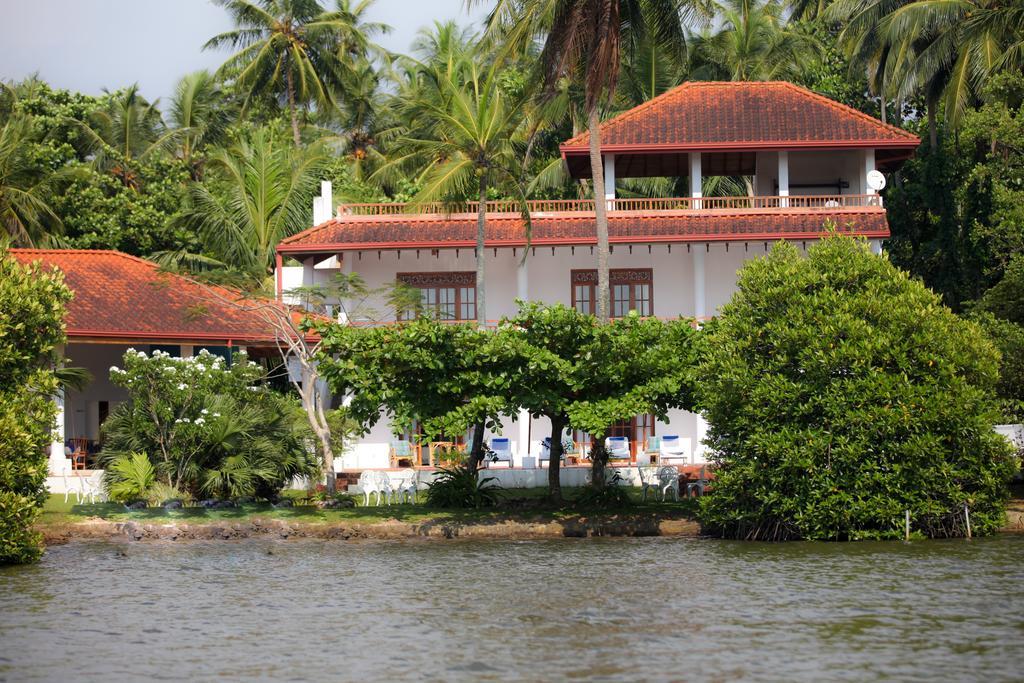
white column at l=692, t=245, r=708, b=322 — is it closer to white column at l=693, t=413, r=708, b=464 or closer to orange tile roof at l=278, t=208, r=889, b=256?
orange tile roof at l=278, t=208, r=889, b=256

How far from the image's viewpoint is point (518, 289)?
105 feet

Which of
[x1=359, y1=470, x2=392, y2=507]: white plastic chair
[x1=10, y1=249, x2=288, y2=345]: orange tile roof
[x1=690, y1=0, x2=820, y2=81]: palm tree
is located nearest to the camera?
[x1=359, y1=470, x2=392, y2=507]: white plastic chair

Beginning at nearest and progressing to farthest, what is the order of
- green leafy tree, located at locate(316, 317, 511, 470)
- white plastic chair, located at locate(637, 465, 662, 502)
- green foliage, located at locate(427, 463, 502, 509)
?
green leafy tree, located at locate(316, 317, 511, 470)
green foliage, located at locate(427, 463, 502, 509)
white plastic chair, located at locate(637, 465, 662, 502)

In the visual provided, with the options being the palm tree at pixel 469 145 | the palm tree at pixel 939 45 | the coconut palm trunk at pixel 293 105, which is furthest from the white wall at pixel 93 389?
the palm tree at pixel 939 45

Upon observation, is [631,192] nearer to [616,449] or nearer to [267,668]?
[616,449]

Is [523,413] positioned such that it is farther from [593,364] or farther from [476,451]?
[593,364]

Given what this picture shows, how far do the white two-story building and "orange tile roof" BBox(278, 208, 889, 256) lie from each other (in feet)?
0.11

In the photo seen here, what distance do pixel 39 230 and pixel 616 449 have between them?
1877cm

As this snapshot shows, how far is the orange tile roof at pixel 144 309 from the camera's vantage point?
2950cm

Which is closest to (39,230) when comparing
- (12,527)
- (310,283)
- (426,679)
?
(310,283)

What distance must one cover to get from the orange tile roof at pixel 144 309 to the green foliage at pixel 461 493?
22.0 feet

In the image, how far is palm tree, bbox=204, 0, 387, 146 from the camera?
45.4 m

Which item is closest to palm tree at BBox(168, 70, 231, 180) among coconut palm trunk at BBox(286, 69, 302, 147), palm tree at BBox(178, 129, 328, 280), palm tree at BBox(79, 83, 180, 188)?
palm tree at BBox(79, 83, 180, 188)

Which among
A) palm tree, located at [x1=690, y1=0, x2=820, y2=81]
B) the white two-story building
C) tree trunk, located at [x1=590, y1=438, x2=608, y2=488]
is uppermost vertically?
palm tree, located at [x1=690, y1=0, x2=820, y2=81]
